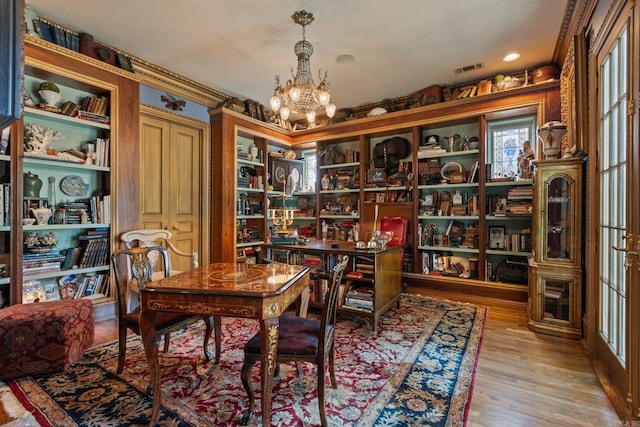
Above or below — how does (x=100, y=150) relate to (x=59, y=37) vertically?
below

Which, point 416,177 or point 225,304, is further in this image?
point 416,177

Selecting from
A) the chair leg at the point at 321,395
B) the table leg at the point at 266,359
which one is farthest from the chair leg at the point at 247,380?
the chair leg at the point at 321,395

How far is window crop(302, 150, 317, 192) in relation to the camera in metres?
5.88

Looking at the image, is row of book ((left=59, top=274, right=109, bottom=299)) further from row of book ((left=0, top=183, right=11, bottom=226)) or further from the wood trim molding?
the wood trim molding

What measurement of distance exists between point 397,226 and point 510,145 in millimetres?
1903

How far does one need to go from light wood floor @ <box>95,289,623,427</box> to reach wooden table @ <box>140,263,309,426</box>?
116 cm

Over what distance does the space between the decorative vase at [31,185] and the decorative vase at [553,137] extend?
199 inches

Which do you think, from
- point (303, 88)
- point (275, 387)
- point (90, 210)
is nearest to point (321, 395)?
point (275, 387)

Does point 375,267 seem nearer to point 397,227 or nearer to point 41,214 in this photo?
point 397,227

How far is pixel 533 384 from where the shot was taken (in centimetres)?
195

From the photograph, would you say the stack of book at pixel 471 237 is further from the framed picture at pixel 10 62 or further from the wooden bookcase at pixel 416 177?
the framed picture at pixel 10 62

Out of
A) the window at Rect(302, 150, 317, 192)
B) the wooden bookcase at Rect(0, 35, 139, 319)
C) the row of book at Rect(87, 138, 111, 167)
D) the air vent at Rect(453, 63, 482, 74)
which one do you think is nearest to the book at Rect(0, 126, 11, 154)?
the wooden bookcase at Rect(0, 35, 139, 319)

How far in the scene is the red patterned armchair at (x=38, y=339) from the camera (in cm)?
198

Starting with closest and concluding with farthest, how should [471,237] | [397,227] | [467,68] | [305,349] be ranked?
[305,349] < [467,68] < [471,237] < [397,227]
